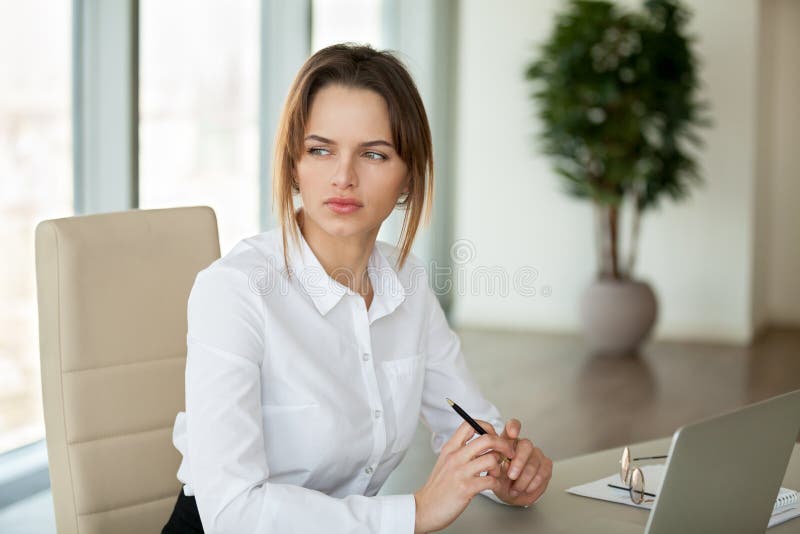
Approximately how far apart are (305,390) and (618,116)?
17.2 feet

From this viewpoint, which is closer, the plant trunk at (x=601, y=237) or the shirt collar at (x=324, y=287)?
the shirt collar at (x=324, y=287)

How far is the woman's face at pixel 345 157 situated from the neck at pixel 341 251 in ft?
0.21

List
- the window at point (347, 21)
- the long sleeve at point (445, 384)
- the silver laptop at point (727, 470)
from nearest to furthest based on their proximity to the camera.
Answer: the silver laptop at point (727, 470) < the long sleeve at point (445, 384) < the window at point (347, 21)

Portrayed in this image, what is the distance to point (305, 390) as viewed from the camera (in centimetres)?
144

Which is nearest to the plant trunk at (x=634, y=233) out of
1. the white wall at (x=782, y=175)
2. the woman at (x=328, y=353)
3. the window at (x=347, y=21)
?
the white wall at (x=782, y=175)

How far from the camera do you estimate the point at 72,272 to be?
59.1 inches

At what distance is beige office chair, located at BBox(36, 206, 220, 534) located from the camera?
4.91 ft

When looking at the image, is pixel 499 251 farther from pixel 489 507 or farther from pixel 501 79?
pixel 489 507

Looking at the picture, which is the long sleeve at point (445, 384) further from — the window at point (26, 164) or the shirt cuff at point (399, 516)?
the window at point (26, 164)

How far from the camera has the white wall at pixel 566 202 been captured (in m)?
7.00

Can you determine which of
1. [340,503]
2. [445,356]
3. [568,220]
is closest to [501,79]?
[568,220]

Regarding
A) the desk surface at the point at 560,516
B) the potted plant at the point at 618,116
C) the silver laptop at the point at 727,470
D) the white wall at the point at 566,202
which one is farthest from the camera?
the white wall at the point at 566,202

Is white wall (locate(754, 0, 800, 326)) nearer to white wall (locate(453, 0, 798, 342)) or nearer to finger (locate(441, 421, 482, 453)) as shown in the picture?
white wall (locate(453, 0, 798, 342))

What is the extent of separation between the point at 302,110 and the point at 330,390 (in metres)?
0.43
